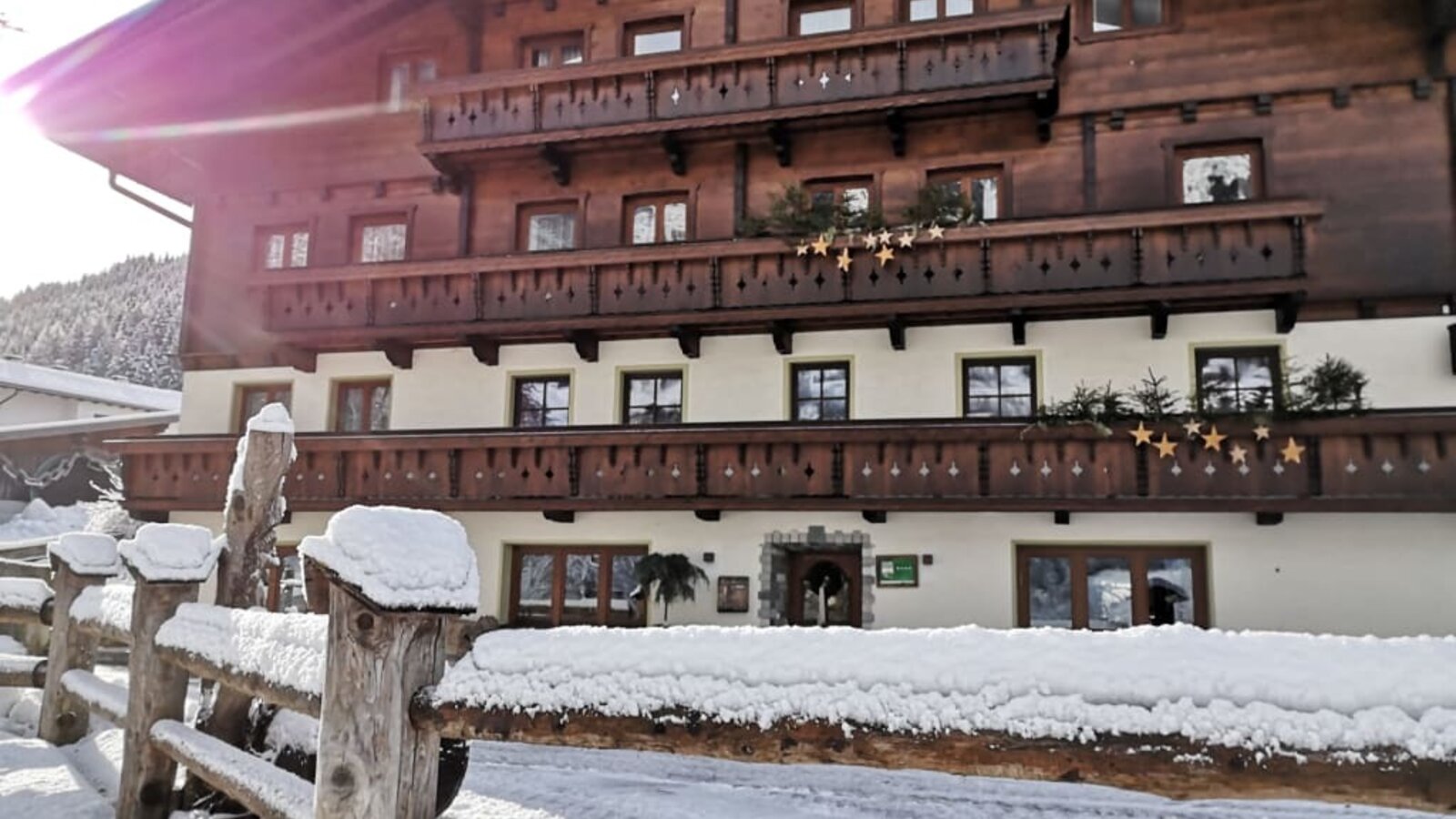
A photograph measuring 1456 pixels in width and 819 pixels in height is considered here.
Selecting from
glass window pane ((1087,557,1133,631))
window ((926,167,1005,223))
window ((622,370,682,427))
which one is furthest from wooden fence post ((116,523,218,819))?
window ((926,167,1005,223))

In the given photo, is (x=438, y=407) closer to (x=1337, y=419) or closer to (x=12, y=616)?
(x=12, y=616)

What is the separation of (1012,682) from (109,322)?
7092cm

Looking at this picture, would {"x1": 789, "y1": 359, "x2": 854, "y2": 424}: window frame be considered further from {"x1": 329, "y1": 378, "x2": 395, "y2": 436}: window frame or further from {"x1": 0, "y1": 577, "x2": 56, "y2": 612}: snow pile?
{"x1": 0, "y1": 577, "x2": 56, "y2": 612}: snow pile

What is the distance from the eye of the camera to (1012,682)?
2367 mm

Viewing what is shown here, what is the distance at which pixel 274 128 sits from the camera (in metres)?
17.6

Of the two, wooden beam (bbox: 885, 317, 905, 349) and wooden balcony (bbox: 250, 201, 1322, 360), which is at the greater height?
wooden balcony (bbox: 250, 201, 1322, 360)

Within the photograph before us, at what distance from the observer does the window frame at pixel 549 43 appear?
16328 millimetres

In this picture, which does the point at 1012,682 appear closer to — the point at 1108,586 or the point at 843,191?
the point at 1108,586

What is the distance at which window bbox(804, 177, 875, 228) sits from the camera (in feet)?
46.8

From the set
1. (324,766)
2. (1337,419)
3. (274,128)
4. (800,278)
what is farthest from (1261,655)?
(274,128)

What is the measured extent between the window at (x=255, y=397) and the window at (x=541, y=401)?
13.5 feet

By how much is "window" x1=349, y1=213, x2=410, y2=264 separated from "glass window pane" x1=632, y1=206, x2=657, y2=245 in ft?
12.6

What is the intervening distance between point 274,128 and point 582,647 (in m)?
17.4

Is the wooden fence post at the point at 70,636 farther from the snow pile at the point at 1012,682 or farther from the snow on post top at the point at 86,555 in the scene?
the snow pile at the point at 1012,682
